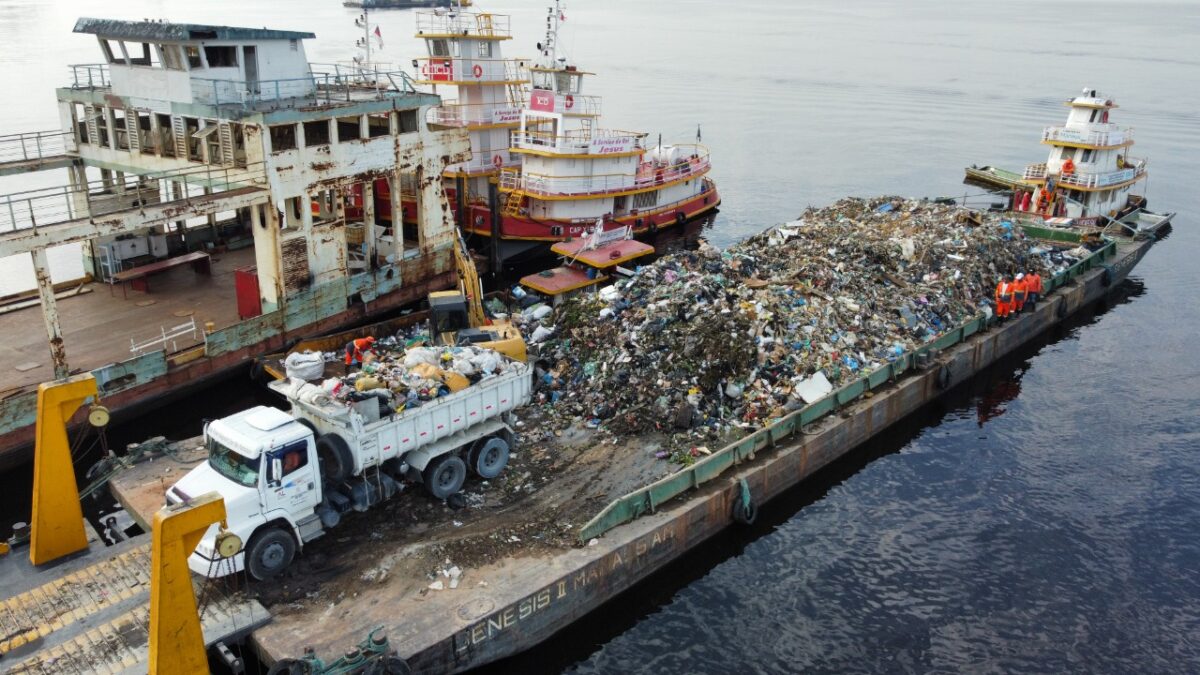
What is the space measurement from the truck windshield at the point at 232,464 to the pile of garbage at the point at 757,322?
23.1ft

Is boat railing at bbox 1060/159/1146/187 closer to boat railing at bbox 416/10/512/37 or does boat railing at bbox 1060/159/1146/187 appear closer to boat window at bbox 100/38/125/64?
boat railing at bbox 416/10/512/37

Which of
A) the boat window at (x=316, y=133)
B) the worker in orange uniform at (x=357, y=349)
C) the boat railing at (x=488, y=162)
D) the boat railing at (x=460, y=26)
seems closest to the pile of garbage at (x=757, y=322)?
the worker in orange uniform at (x=357, y=349)

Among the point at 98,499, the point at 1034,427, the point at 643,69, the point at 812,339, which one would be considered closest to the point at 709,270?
the point at 812,339

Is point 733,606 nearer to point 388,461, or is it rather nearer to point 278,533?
point 388,461

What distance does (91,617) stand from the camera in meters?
11.6

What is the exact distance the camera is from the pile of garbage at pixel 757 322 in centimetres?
1791

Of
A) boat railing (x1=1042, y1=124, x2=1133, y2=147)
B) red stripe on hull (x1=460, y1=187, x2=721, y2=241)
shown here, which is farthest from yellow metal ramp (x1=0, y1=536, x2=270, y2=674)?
boat railing (x1=1042, y1=124, x2=1133, y2=147)

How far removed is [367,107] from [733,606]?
17.5 meters

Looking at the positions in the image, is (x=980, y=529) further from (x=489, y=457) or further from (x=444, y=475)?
(x=444, y=475)

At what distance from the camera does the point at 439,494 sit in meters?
14.7

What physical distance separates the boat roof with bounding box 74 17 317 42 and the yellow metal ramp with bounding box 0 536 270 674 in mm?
15013

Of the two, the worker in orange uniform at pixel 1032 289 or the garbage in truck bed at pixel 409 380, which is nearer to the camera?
the garbage in truck bed at pixel 409 380

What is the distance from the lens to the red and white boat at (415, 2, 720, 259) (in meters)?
32.3

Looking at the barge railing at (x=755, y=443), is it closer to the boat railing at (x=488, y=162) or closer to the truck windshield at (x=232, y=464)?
the truck windshield at (x=232, y=464)
